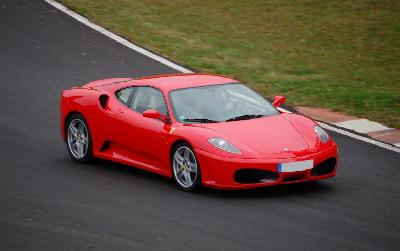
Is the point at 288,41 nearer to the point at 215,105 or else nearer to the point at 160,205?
the point at 215,105

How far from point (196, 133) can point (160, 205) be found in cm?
97

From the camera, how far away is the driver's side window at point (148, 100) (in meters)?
11.7

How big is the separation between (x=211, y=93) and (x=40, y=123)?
3.67 meters

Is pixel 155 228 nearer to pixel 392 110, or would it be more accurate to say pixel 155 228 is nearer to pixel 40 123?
pixel 40 123

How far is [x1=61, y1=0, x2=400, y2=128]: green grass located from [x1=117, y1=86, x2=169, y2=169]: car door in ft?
14.4

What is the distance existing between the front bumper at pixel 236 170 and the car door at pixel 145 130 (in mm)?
713

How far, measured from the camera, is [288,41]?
65.3 feet

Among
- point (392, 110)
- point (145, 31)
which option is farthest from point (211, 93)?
point (145, 31)

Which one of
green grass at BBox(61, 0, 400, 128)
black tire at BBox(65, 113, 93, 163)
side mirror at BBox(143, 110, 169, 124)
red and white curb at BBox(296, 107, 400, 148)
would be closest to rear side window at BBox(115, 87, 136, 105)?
black tire at BBox(65, 113, 93, 163)

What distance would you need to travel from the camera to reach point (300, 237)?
9062 millimetres

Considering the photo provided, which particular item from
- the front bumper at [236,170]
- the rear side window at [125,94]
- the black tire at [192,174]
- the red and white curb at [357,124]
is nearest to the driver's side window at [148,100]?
the rear side window at [125,94]

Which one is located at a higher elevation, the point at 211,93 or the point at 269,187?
the point at 211,93

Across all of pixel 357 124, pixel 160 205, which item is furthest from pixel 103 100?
pixel 357 124

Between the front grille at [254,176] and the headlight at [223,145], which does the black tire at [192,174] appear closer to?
the headlight at [223,145]
